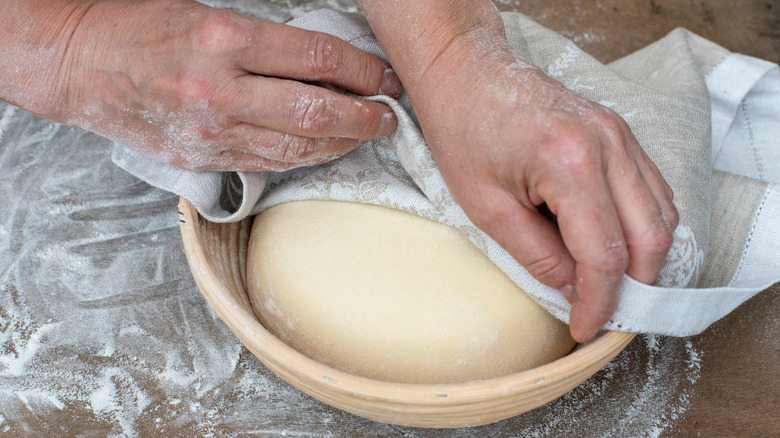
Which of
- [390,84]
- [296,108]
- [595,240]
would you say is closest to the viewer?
[595,240]

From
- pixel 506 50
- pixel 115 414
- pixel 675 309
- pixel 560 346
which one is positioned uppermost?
pixel 506 50

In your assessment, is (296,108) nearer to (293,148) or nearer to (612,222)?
(293,148)

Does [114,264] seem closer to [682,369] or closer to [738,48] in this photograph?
[682,369]

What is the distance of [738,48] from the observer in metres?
1.31

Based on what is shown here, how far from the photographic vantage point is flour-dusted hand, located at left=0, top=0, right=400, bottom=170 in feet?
2.10

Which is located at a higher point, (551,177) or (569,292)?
(551,177)

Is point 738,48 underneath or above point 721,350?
above

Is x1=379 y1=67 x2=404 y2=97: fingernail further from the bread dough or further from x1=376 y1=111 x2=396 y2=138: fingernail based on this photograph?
the bread dough

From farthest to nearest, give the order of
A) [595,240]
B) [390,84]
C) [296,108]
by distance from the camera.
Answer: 1. [390,84]
2. [296,108]
3. [595,240]

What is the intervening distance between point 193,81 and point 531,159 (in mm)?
355

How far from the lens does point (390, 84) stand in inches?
29.5

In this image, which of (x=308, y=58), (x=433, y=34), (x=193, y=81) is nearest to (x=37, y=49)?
(x=193, y=81)

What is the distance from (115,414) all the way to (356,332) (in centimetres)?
35

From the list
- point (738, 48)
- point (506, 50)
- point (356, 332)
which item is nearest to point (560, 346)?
point (356, 332)
